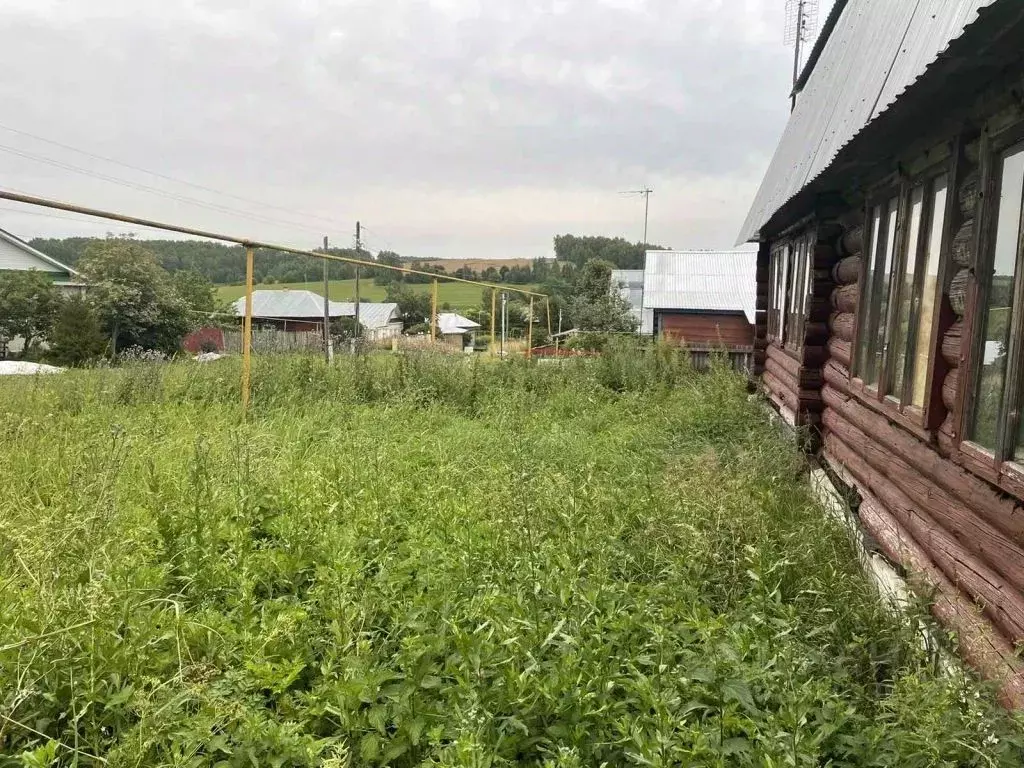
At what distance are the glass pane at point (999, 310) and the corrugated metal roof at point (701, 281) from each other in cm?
2545

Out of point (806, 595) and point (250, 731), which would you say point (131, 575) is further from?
point (806, 595)

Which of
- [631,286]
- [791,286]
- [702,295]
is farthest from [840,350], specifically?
[631,286]

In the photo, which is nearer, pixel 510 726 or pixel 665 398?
pixel 510 726

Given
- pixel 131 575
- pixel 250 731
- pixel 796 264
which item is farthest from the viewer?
pixel 796 264

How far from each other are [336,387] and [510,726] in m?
6.92

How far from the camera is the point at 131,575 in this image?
9.68ft

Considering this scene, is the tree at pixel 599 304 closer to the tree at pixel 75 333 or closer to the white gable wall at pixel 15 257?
the tree at pixel 75 333

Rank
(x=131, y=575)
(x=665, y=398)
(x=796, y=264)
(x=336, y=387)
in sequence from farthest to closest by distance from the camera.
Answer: (x=665, y=398) < (x=336, y=387) < (x=796, y=264) < (x=131, y=575)

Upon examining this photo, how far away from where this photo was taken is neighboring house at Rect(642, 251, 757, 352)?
90.9ft

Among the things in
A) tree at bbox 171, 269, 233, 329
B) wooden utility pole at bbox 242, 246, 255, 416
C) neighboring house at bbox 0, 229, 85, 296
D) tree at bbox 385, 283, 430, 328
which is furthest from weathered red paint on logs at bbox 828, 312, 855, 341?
tree at bbox 385, 283, 430, 328

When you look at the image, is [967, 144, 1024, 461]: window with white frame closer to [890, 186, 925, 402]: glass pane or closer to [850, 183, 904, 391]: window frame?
[890, 186, 925, 402]: glass pane

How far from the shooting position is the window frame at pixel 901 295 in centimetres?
298

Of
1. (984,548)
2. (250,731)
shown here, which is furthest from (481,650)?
(984,548)

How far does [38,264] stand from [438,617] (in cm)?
2418
